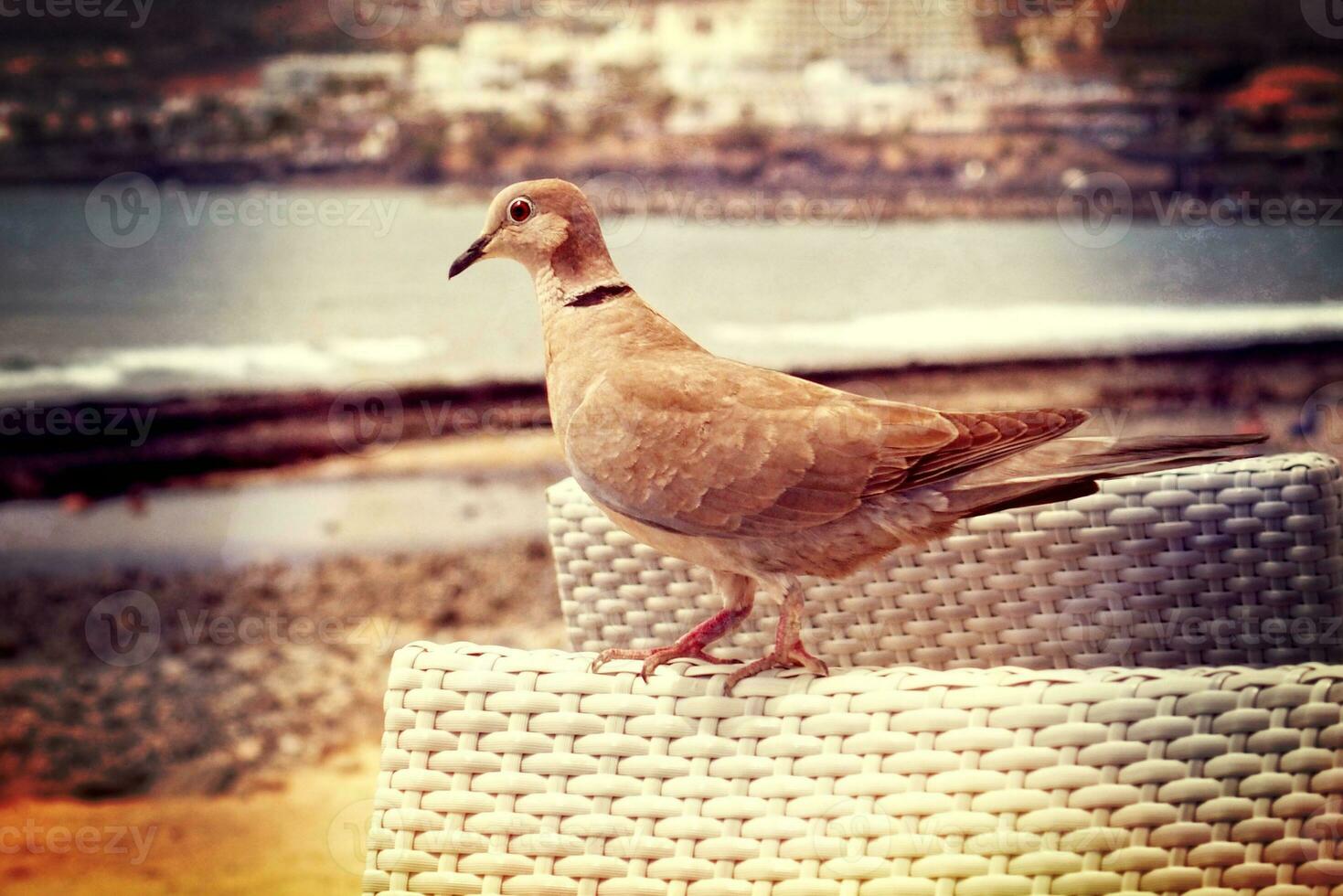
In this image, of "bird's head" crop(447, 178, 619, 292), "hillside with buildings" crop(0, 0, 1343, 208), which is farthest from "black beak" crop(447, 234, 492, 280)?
"hillside with buildings" crop(0, 0, 1343, 208)

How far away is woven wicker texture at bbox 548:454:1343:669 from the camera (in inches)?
55.1

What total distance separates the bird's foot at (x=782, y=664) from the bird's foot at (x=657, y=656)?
5 centimetres

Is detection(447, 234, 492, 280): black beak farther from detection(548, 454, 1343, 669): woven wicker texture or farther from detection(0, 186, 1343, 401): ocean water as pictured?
detection(0, 186, 1343, 401): ocean water

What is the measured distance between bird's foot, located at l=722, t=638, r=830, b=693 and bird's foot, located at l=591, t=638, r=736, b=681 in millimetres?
47

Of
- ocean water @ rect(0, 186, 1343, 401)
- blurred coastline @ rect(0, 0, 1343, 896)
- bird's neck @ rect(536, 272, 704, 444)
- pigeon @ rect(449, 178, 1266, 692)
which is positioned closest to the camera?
pigeon @ rect(449, 178, 1266, 692)

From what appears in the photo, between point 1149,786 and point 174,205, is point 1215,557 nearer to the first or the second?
point 1149,786

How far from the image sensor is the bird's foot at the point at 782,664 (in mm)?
1018

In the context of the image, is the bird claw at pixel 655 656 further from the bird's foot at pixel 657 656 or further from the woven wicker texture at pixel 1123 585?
the woven wicker texture at pixel 1123 585

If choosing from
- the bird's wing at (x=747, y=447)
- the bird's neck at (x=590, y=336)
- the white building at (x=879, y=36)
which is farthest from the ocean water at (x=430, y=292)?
the bird's wing at (x=747, y=447)

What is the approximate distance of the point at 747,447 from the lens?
1176 millimetres

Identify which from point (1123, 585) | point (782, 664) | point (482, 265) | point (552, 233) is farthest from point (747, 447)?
point (482, 265)

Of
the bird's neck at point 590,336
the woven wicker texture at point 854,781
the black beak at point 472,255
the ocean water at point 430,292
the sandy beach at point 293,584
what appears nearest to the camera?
the woven wicker texture at point 854,781

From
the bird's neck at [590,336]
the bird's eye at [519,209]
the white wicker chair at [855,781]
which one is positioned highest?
the bird's eye at [519,209]

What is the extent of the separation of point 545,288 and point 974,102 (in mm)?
2427
